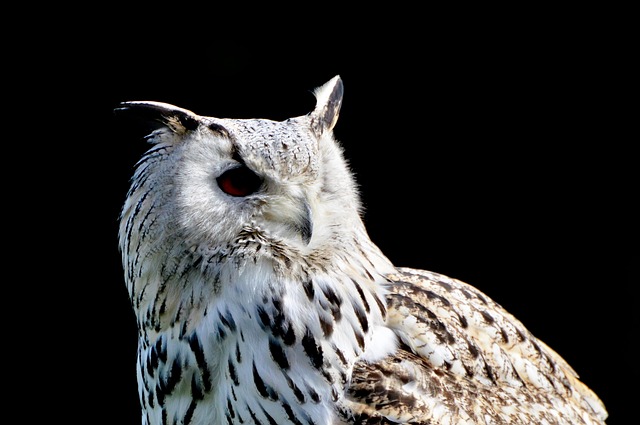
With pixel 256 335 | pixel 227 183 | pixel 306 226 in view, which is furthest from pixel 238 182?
pixel 256 335

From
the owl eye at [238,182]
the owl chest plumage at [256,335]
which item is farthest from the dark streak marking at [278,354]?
the owl eye at [238,182]

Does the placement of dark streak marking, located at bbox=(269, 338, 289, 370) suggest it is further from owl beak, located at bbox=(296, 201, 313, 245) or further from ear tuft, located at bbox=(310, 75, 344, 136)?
ear tuft, located at bbox=(310, 75, 344, 136)

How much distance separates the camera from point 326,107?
1.91 metres

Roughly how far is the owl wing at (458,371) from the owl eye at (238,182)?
0.42m

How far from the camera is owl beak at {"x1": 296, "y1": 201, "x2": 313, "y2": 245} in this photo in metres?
1.66

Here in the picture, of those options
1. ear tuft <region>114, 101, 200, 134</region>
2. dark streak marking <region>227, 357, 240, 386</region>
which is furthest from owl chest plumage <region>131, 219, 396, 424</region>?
ear tuft <region>114, 101, 200, 134</region>

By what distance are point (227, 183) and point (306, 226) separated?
7.2 inches

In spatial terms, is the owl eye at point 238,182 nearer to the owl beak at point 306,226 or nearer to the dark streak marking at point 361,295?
the owl beak at point 306,226

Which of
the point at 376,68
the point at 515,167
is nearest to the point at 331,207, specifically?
the point at 376,68

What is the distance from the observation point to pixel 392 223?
3473 millimetres

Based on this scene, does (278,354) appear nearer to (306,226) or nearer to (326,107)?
(306,226)

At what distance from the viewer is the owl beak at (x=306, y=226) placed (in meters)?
1.66

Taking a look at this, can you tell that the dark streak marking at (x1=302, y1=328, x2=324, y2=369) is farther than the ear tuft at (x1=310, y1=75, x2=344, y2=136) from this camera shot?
No

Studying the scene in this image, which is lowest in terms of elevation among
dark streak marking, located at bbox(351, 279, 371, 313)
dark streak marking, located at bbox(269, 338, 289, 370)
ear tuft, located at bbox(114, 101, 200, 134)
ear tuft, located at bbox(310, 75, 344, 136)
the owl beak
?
dark streak marking, located at bbox(269, 338, 289, 370)
